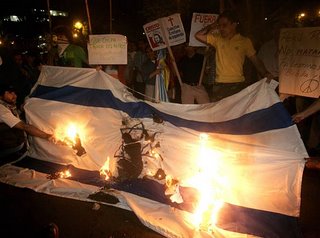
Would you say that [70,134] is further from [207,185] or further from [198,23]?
[198,23]

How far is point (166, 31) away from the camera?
6.76 m

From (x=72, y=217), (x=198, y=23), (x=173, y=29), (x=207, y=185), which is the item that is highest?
(x=198, y=23)

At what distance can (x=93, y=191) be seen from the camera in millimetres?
4785

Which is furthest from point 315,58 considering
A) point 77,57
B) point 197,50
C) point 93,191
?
point 77,57

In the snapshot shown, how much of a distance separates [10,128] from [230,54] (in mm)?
3915

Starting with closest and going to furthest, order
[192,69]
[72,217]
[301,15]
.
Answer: [72,217] < [192,69] < [301,15]

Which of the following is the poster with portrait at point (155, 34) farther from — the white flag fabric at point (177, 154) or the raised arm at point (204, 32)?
the white flag fabric at point (177, 154)

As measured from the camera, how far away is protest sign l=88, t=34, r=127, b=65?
6555 mm

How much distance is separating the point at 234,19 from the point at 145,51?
363 centimetres

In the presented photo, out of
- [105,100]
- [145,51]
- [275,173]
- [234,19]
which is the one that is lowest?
[275,173]

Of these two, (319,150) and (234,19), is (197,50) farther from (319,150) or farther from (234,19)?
(319,150)

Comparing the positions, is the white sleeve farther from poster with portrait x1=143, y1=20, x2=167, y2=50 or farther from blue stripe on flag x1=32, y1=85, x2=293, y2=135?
poster with portrait x1=143, y1=20, x2=167, y2=50

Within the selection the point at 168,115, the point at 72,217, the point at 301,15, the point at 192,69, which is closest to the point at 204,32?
the point at 192,69

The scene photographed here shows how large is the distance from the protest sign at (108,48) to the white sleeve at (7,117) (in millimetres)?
2061
